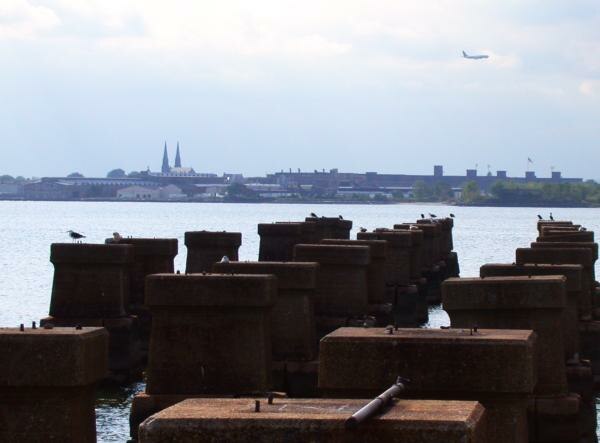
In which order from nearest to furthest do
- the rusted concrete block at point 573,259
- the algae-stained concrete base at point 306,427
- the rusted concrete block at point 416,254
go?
the algae-stained concrete base at point 306,427 < the rusted concrete block at point 573,259 < the rusted concrete block at point 416,254

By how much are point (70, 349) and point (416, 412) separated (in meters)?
5.95

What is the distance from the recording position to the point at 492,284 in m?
15.9

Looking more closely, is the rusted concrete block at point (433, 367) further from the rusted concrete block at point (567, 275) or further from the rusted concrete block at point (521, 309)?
the rusted concrete block at point (567, 275)

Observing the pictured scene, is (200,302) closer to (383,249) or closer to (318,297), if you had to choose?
(318,297)

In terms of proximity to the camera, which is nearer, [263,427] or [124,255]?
[263,427]

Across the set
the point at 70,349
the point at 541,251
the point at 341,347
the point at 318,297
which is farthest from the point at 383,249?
the point at 341,347

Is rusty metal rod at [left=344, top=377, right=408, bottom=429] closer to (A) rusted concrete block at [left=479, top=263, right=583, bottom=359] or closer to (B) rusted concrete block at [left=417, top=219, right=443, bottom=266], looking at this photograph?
(A) rusted concrete block at [left=479, top=263, right=583, bottom=359]

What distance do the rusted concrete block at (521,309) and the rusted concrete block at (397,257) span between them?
23.8m

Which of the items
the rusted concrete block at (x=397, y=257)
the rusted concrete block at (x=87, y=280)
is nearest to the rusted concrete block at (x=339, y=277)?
the rusted concrete block at (x=87, y=280)

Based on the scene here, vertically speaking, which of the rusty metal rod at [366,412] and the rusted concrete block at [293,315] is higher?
the rusty metal rod at [366,412]

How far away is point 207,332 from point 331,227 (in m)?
27.0

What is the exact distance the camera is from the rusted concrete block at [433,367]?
10.3 m

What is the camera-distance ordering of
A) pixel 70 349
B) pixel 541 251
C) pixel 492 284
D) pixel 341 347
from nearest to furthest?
pixel 341 347 → pixel 70 349 → pixel 492 284 → pixel 541 251

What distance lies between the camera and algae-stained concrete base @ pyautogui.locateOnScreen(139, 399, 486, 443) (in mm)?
7379
